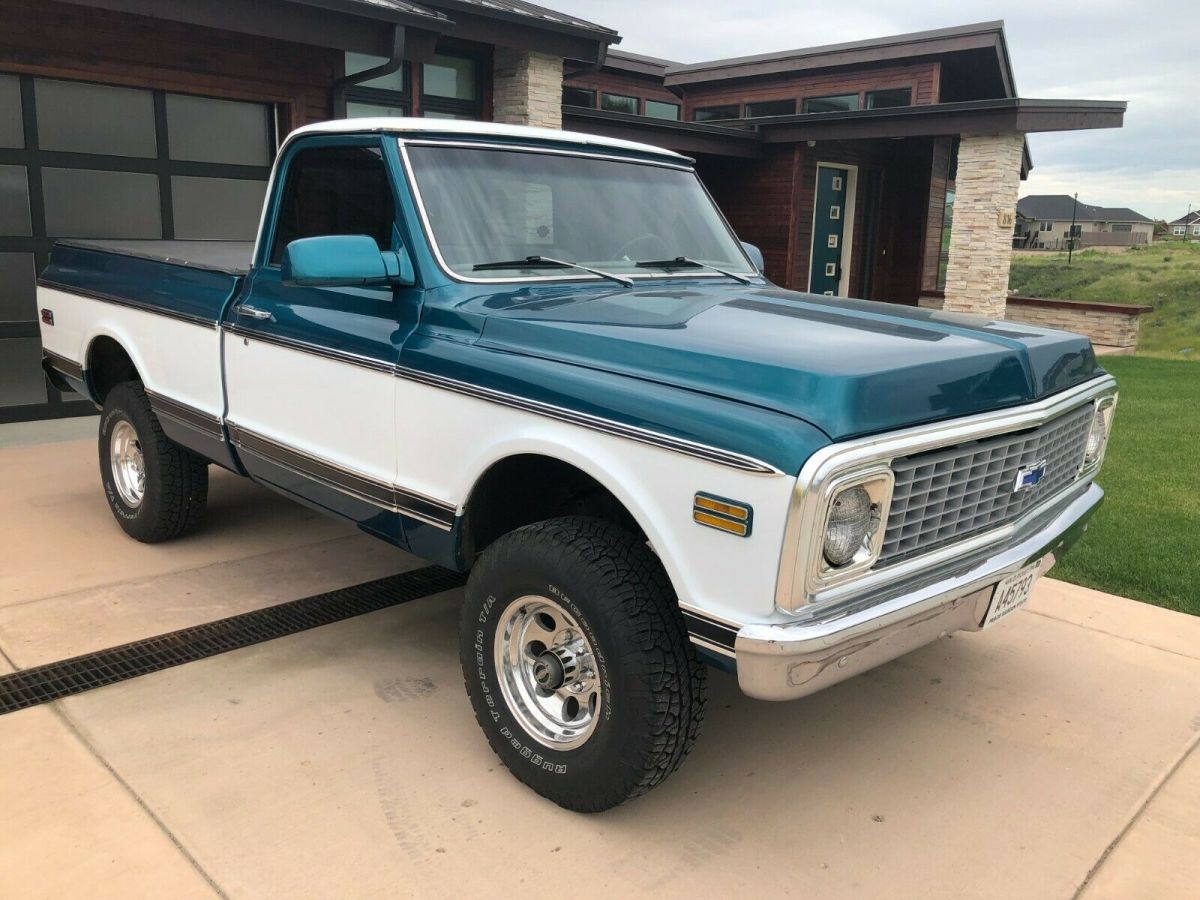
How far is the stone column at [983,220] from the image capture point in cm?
1413

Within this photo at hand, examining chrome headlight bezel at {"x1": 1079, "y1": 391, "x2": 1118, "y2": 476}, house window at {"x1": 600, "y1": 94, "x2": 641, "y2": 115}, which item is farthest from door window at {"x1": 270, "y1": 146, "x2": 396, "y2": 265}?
house window at {"x1": 600, "y1": 94, "x2": 641, "y2": 115}

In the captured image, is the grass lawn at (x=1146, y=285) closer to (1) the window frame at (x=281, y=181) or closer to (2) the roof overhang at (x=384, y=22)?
(2) the roof overhang at (x=384, y=22)

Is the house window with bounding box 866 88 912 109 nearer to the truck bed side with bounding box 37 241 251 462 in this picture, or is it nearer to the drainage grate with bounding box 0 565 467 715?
the truck bed side with bounding box 37 241 251 462

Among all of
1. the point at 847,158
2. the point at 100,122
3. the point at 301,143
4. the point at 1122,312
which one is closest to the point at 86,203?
the point at 100,122

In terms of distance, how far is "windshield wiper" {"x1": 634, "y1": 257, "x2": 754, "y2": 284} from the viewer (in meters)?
3.93

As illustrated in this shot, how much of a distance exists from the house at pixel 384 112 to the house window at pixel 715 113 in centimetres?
246

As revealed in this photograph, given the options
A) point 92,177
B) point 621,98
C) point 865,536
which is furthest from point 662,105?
point 865,536

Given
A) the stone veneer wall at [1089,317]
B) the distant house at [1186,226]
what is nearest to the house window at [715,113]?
the stone veneer wall at [1089,317]

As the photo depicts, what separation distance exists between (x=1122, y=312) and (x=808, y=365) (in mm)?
17335

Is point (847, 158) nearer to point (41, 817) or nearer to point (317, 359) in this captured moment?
point (317, 359)

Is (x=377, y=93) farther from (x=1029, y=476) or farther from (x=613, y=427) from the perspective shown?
(x=1029, y=476)

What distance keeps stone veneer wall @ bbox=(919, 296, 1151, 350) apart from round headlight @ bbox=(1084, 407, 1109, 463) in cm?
1445

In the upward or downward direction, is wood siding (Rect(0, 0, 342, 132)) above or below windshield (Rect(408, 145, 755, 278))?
above

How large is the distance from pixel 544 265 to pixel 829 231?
15.1 metres
